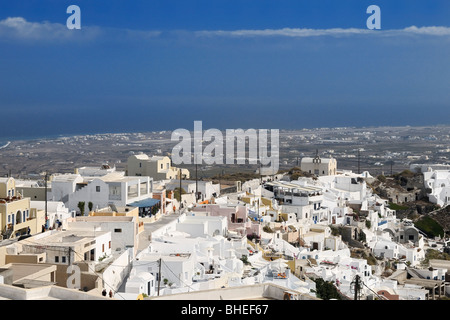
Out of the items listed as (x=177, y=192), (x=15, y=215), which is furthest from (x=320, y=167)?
(x=15, y=215)

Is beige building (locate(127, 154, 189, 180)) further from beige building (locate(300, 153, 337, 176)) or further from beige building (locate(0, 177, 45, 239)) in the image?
beige building (locate(0, 177, 45, 239))

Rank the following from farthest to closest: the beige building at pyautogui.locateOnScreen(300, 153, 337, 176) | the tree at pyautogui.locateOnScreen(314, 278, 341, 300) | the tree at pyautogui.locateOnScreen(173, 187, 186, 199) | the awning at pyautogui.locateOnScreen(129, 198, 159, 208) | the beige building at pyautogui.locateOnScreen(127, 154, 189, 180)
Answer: the beige building at pyautogui.locateOnScreen(300, 153, 337, 176)
the beige building at pyautogui.locateOnScreen(127, 154, 189, 180)
the tree at pyautogui.locateOnScreen(173, 187, 186, 199)
the awning at pyautogui.locateOnScreen(129, 198, 159, 208)
the tree at pyautogui.locateOnScreen(314, 278, 341, 300)

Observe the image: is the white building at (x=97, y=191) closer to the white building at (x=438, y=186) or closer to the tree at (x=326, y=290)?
the tree at (x=326, y=290)

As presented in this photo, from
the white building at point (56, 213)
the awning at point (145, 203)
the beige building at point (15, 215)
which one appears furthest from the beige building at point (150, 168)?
the beige building at point (15, 215)

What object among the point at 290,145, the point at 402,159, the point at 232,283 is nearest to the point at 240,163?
the point at 402,159

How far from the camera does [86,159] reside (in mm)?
71750

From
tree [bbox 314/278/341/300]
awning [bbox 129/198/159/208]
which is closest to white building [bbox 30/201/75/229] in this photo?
awning [bbox 129/198/159/208]

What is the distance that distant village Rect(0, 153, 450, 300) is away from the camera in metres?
13.3

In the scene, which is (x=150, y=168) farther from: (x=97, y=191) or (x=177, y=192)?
(x=97, y=191)

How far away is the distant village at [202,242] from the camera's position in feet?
43.6

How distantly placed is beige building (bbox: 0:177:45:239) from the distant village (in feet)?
0.09
